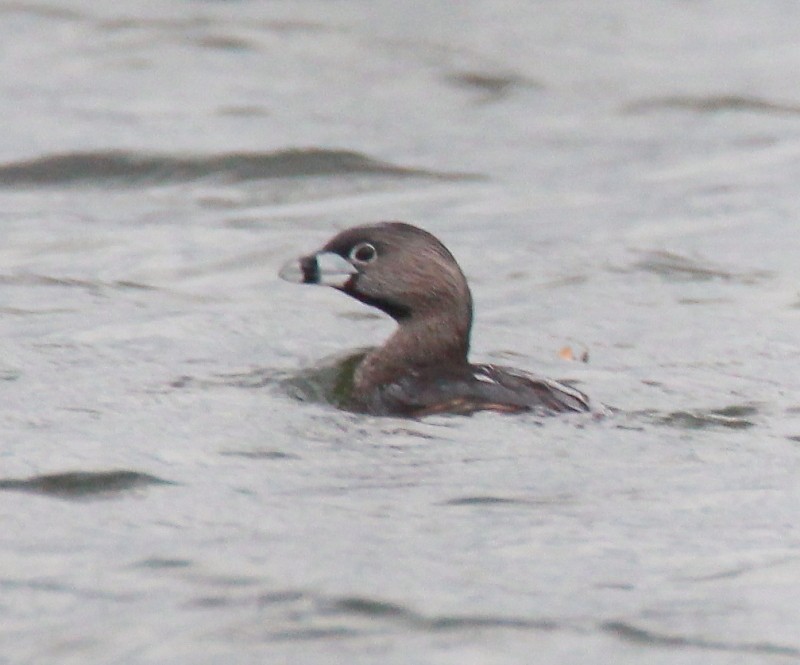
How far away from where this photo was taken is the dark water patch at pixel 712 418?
27.1 ft

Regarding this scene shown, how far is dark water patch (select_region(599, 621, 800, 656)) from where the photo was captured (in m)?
5.74

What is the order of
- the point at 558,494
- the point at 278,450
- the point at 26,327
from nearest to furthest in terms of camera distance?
the point at 558,494 < the point at 278,450 < the point at 26,327

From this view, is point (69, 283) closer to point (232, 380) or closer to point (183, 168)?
point (232, 380)

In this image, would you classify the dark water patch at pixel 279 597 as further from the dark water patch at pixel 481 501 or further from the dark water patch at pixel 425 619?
the dark water patch at pixel 481 501

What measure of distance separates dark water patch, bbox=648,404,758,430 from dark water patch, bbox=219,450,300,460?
168cm

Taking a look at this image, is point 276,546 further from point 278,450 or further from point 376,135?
point 376,135

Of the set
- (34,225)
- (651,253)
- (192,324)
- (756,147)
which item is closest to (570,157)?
(756,147)

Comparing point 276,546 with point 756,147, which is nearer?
point 276,546

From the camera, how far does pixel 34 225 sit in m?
13.4

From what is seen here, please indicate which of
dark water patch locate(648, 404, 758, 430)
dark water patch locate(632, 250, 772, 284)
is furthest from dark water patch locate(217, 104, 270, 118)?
dark water patch locate(648, 404, 758, 430)

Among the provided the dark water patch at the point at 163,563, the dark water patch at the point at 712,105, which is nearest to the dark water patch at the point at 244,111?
the dark water patch at the point at 712,105

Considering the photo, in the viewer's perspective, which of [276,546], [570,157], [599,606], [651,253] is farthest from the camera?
[570,157]

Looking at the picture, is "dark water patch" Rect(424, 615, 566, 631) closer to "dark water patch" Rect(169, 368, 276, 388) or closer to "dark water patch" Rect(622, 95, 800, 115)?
"dark water patch" Rect(169, 368, 276, 388)

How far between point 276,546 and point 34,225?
7345mm
